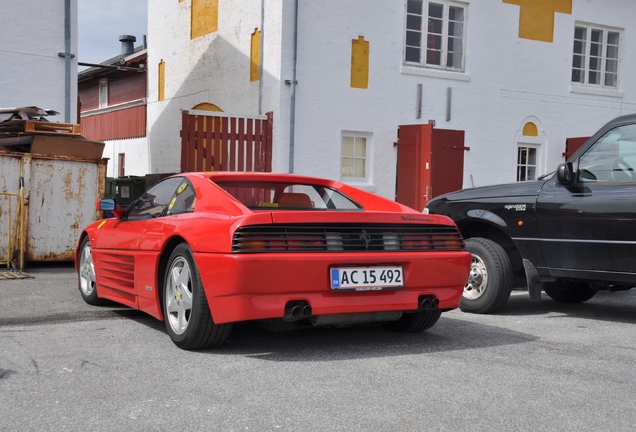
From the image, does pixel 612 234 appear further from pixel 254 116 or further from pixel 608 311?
pixel 254 116

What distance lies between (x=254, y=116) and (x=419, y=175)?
3363 millimetres

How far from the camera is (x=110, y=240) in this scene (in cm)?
644

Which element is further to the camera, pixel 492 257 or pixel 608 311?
pixel 608 311

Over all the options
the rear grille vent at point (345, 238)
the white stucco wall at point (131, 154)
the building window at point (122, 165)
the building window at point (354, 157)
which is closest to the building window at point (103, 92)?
the white stucco wall at point (131, 154)

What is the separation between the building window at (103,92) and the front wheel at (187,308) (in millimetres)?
24410

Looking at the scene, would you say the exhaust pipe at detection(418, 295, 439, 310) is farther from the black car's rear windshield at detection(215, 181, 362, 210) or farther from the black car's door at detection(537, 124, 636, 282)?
the black car's door at detection(537, 124, 636, 282)

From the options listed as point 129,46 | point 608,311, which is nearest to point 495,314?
point 608,311

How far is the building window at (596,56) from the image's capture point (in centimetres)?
1828

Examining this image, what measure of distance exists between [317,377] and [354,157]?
11.5 metres

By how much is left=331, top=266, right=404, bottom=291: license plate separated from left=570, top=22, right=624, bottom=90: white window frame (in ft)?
47.3

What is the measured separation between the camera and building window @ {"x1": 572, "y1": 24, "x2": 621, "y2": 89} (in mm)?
18281

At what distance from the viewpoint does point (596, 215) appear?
6.50 m

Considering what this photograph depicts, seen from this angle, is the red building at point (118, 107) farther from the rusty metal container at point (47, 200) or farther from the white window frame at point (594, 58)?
the white window frame at point (594, 58)

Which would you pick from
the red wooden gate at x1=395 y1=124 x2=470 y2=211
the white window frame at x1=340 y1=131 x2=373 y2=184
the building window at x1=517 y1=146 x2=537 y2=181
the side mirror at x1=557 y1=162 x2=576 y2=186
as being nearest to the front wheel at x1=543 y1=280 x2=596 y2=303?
the side mirror at x1=557 y1=162 x2=576 y2=186
